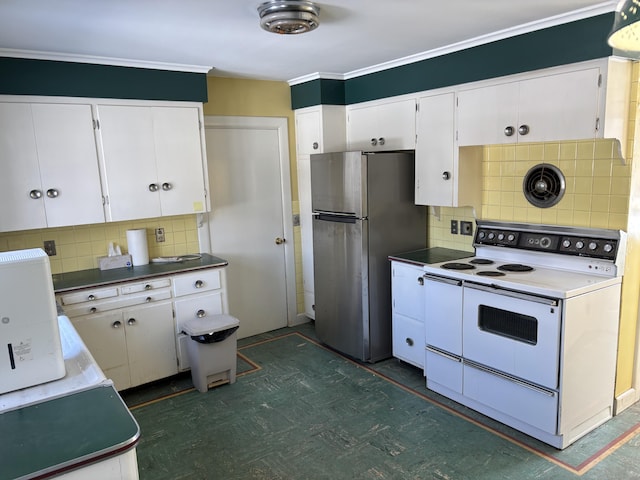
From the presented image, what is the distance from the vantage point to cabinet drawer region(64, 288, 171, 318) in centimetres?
316

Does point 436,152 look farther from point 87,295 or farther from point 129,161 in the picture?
point 87,295

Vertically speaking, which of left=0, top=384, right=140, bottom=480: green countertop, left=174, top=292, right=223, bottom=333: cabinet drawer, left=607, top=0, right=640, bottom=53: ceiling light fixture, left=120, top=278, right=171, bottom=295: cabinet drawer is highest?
left=607, top=0, right=640, bottom=53: ceiling light fixture

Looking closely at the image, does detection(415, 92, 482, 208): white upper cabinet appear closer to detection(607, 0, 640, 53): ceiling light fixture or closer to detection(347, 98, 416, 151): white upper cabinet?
detection(347, 98, 416, 151): white upper cabinet

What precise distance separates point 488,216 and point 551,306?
1109 millimetres

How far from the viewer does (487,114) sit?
121 inches

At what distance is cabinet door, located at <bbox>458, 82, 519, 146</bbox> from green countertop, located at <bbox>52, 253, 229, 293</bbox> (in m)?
2.07

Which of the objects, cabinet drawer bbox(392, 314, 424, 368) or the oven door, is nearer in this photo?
the oven door

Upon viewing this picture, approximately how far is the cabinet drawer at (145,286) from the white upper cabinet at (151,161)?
52 centimetres

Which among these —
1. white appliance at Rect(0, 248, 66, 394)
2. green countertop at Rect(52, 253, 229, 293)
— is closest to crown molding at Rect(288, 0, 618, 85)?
green countertop at Rect(52, 253, 229, 293)

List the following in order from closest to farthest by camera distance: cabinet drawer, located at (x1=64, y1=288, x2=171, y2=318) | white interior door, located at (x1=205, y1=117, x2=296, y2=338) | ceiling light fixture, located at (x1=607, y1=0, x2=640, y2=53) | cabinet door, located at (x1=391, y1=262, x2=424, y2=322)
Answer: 1. ceiling light fixture, located at (x1=607, y1=0, x2=640, y2=53)
2. cabinet drawer, located at (x1=64, y1=288, x2=171, y2=318)
3. cabinet door, located at (x1=391, y1=262, x2=424, y2=322)
4. white interior door, located at (x1=205, y1=117, x2=296, y2=338)

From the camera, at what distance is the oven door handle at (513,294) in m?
2.52

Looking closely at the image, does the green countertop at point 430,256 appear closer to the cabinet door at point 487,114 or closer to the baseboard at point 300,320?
the cabinet door at point 487,114

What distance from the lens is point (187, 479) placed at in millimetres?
2504

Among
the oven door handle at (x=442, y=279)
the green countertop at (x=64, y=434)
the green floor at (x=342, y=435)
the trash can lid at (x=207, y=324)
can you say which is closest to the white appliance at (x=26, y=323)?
the green countertop at (x=64, y=434)
